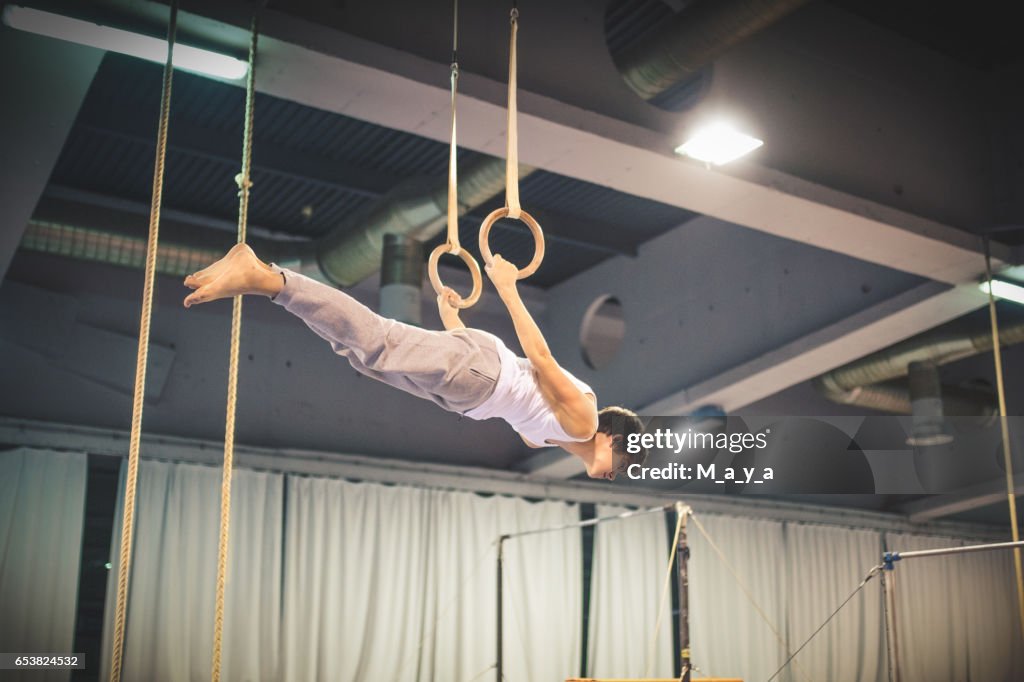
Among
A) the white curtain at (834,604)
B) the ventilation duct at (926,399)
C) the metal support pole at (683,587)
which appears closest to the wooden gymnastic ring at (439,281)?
the metal support pole at (683,587)

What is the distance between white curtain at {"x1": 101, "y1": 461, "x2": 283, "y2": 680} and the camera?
5992 millimetres

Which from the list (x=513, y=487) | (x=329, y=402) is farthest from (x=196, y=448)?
(x=513, y=487)

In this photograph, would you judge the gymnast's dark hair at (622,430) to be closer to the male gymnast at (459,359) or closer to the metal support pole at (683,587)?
the male gymnast at (459,359)

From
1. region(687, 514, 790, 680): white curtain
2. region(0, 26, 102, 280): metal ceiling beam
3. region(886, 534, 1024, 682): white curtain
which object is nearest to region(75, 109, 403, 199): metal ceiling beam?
region(0, 26, 102, 280): metal ceiling beam

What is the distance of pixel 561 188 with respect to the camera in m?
6.89

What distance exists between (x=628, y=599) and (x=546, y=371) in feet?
16.9

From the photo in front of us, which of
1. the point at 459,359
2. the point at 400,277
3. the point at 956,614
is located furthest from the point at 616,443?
the point at 956,614

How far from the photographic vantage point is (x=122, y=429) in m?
6.29

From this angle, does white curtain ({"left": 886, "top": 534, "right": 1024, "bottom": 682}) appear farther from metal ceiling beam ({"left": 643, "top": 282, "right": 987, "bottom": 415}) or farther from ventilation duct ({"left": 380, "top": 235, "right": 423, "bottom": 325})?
ventilation duct ({"left": 380, "top": 235, "right": 423, "bottom": 325})

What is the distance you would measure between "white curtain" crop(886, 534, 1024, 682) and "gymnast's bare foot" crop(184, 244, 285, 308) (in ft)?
26.0

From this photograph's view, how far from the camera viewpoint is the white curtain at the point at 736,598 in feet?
26.9

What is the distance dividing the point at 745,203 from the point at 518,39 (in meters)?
1.41

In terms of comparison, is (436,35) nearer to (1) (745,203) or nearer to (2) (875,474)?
(1) (745,203)

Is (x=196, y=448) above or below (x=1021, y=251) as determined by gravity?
below
